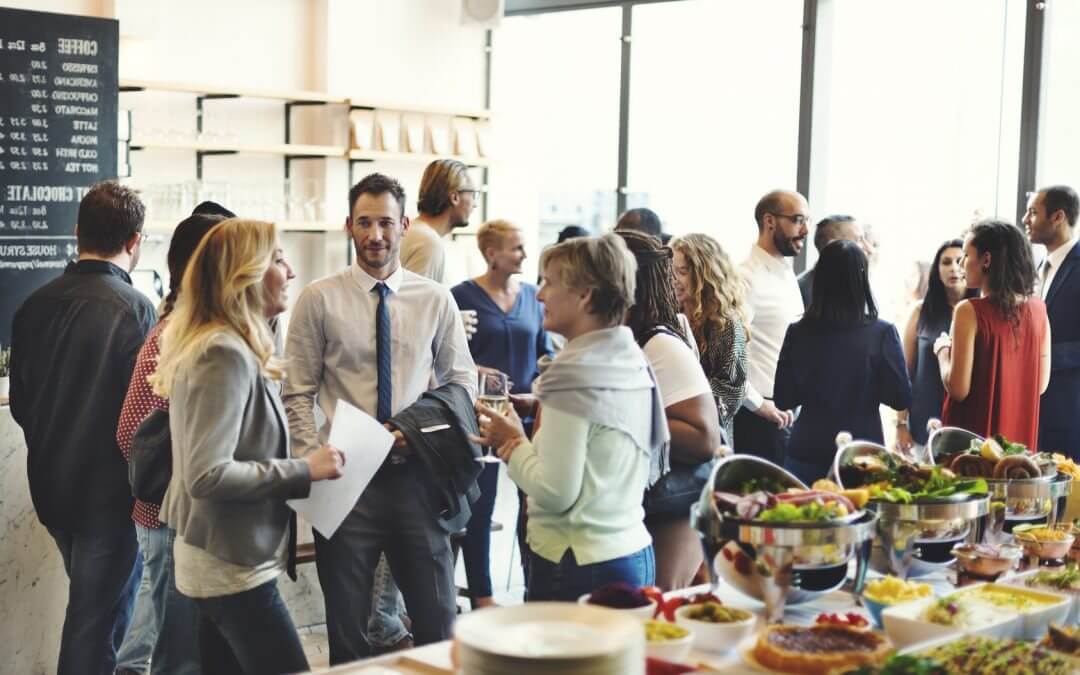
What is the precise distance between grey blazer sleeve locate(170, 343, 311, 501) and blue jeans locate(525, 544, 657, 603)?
622 mm

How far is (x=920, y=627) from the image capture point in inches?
83.7

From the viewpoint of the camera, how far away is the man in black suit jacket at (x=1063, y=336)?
16.5 feet

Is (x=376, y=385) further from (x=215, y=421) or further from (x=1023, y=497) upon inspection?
(x=1023, y=497)

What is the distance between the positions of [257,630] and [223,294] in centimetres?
71

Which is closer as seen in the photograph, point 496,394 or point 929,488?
point 929,488

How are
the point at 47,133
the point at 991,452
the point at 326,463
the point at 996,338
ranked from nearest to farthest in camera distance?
the point at 326,463
the point at 991,452
the point at 996,338
the point at 47,133

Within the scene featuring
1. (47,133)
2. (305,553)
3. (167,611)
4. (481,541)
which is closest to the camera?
(167,611)

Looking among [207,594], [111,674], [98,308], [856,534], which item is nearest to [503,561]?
[111,674]

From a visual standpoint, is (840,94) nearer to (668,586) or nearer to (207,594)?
(668,586)

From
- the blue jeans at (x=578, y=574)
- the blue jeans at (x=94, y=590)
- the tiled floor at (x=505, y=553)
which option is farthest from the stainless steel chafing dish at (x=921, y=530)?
A: the tiled floor at (x=505, y=553)

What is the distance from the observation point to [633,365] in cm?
268

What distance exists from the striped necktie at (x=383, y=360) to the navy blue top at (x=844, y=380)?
148cm

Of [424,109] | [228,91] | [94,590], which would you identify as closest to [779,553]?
[94,590]

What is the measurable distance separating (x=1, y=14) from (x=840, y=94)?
4296 mm
